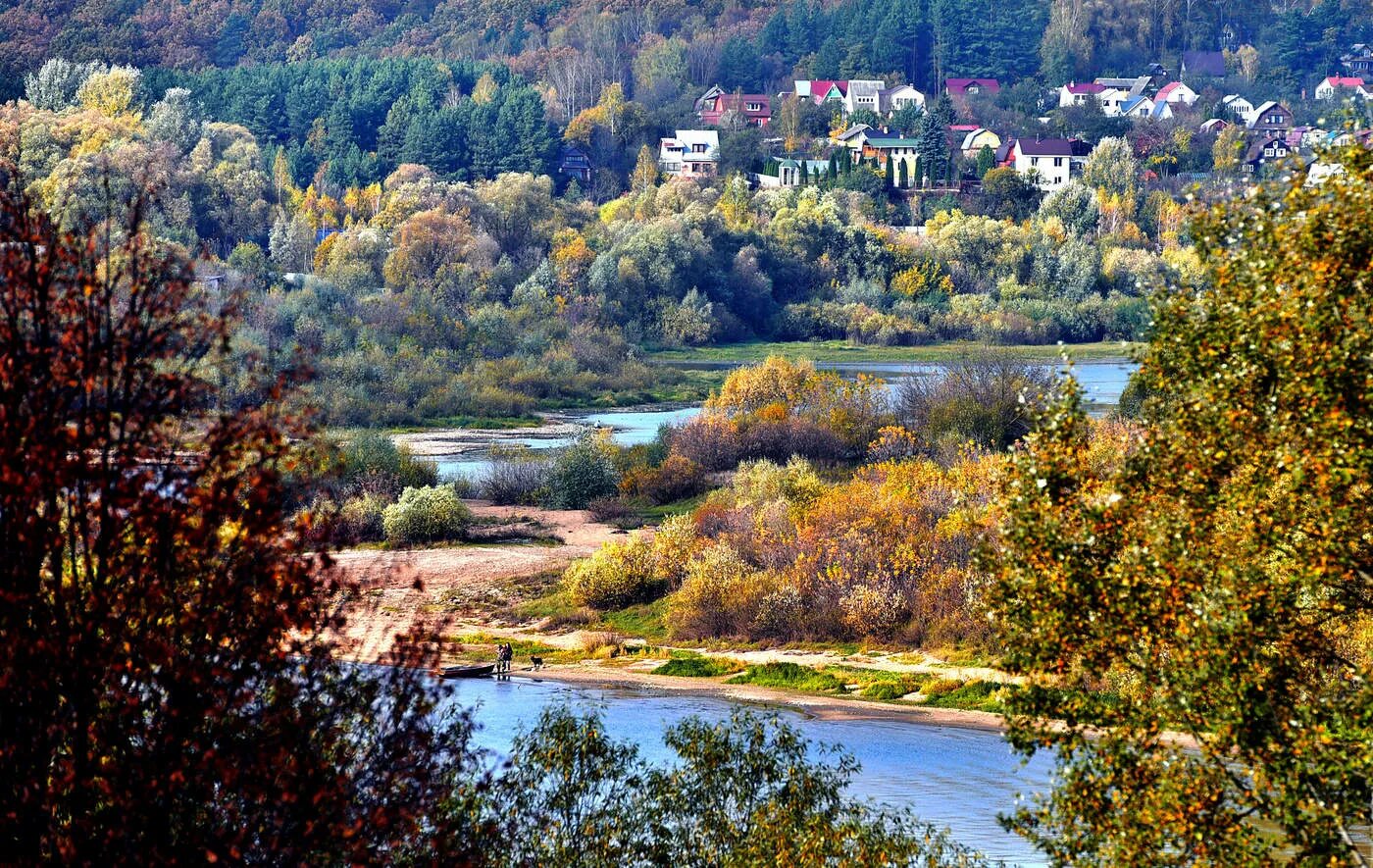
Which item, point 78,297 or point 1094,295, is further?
point 1094,295

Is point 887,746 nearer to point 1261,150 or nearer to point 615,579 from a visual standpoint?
point 615,579

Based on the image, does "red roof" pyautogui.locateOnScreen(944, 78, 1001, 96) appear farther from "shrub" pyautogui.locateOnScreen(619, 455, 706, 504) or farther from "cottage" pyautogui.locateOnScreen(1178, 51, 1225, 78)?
"shrub" pyautogui.locateOnScreen(619, 455, 706, 504)

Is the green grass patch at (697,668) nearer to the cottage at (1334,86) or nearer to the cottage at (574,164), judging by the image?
the cottage at (574,164)

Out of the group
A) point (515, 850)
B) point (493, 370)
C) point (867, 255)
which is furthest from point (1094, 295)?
point (515, 850)

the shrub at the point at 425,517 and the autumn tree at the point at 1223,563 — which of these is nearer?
the autumn tree at the point at 1223,563

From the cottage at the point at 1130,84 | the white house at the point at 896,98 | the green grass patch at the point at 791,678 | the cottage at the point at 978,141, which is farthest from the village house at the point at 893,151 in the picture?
the green grass patch at the point at 791,678

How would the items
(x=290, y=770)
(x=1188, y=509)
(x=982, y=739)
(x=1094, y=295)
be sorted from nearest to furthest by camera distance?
(x=290, y=770), (x=1188, y=509), (x=982, y=739), (x=1094, y=295)

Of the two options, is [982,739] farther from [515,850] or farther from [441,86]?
[441,86]
